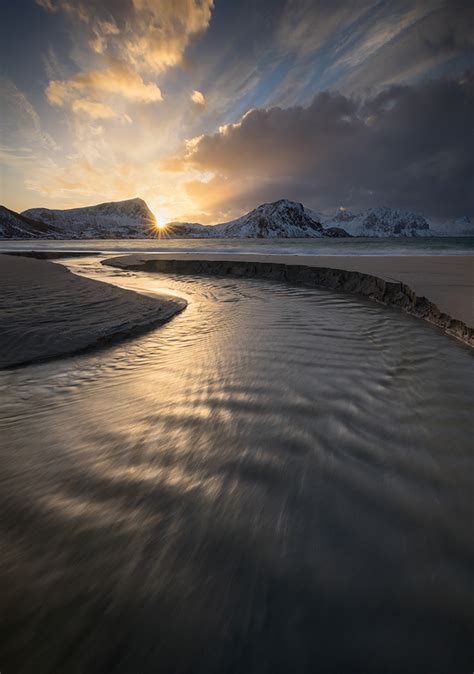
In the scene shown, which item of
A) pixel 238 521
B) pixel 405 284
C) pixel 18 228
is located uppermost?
pixel 405 284

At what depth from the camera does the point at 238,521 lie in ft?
4.93

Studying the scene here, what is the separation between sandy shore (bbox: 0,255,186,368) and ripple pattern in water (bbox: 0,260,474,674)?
2.30 ft

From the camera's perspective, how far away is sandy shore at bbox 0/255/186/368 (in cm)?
379

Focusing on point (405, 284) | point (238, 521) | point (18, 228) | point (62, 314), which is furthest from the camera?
point (18, 228)

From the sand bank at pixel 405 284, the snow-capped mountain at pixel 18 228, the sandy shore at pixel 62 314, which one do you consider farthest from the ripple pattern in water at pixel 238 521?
the snow-capped mountain at pixel 18 228

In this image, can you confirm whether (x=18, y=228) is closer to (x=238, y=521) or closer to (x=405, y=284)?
(x=405, y=284)

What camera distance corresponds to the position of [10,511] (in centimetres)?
160

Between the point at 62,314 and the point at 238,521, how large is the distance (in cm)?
460

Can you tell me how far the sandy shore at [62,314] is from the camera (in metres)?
3.79

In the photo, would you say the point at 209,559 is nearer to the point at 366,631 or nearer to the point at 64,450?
the point at 366,631

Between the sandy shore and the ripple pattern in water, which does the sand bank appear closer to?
the ripple pattern in water


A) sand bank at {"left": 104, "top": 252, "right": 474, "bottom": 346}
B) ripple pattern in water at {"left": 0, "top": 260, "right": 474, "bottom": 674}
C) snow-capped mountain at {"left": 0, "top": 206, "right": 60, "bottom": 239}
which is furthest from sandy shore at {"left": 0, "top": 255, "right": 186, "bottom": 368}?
snow-capped mountain at {"left": 0, "top": 206, "right": 60, "bottom": 239}

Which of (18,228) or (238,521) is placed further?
(18,228)

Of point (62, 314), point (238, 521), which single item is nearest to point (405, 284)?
point (238, 521)
